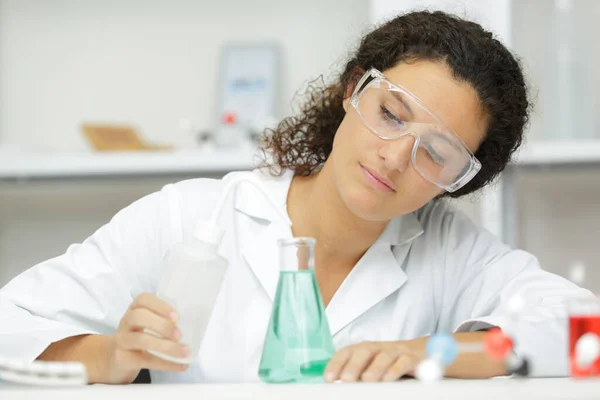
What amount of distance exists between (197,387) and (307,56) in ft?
6.38

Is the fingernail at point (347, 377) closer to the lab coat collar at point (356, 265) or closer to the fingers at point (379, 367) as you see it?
the fingers at point (379, 367)

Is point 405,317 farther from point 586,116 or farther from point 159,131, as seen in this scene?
point 159,131

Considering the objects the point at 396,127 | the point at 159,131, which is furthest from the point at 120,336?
the point at 159,131

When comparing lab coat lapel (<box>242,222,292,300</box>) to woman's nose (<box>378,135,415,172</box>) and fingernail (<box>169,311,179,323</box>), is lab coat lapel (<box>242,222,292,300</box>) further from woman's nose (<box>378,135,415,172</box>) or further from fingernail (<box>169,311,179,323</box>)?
fingernail (<box>169,311,179,323</box>)

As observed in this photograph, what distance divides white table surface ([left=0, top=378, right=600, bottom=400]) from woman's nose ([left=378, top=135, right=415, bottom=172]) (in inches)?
19.9


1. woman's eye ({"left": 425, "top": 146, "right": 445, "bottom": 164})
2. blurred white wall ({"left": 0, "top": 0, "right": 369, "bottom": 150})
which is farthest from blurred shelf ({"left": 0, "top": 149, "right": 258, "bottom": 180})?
woman's eye ({"left": 425, "top": 146, "right": 445, "bottom": 164})

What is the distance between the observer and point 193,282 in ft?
3.24

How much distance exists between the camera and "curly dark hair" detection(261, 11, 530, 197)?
54.3 inches

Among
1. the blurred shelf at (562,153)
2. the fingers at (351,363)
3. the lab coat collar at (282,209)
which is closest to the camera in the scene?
the fingers at (351,363)

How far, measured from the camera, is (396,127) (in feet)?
4.19

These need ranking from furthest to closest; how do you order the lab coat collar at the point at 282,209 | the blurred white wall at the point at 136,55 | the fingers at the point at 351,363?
1. the blurred white wall at the point at 136,55
2. the lab coat collar at the point at 282,209
3. the fingers at the point at 351,363

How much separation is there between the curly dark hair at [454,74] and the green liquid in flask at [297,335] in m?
0.56

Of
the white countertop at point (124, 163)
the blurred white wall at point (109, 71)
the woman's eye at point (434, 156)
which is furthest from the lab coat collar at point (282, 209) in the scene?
the blurred white wall at point (109, 71)

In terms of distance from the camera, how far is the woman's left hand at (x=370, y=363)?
964 millimetres
